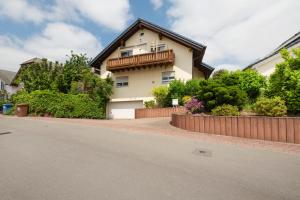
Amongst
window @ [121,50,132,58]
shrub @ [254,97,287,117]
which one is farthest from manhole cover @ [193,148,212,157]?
window @ [121,50,132,58]

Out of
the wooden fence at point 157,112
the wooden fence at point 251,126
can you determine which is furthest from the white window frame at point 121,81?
the wooden fence at point 251,126

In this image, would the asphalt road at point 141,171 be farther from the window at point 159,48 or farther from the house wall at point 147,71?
the window at point 159,48

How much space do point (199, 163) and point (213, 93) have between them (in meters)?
7.26

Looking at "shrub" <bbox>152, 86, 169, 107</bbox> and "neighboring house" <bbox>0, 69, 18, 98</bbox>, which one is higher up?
"neighboring house" <bbox>0, 69, 18, 98</bbox>

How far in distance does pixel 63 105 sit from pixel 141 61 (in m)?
8.49

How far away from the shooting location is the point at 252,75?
14688mm

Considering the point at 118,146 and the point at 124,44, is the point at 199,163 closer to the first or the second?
the point at 118,146

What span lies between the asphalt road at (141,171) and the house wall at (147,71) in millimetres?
15744

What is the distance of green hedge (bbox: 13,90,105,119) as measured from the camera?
20.8 metres

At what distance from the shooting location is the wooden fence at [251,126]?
9.49m

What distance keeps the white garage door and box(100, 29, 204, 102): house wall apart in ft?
1.92

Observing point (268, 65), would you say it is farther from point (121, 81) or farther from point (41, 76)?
point (41, 76)

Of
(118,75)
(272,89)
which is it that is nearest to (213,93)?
(272,89)

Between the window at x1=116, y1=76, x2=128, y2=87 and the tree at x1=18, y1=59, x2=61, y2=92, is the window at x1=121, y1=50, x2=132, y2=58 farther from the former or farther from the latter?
the tree at x1=18, y1=59, x2=61, y2=92
